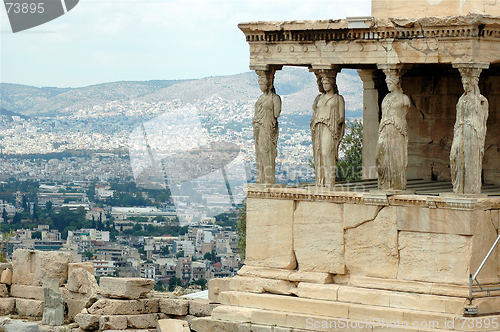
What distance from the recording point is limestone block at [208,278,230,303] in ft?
54.1

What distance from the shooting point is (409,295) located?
1351cm

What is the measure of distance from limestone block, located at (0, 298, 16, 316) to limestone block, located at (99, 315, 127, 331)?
247 centimetres

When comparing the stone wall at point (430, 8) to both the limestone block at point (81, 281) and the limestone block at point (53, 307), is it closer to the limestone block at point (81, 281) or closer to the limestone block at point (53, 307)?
the limestone block at point (81, 281)

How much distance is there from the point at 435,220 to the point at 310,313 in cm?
210

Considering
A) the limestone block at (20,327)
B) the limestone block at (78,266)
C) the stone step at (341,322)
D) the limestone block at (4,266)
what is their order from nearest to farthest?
the stone step at (341,322), the limestone block at (20,327), the limestone block at (78,266), the limestone block at (4,266)

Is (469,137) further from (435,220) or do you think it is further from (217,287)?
(217,287)

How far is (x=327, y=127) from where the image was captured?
1448cm

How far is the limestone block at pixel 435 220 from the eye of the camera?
43.5ft

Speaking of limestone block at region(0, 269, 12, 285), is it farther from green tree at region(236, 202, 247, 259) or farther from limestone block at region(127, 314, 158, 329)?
green tree at region(236, 202, 247, 259)

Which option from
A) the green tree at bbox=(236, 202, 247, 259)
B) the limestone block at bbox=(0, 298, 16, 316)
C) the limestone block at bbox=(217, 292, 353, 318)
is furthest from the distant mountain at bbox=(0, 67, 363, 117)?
the limestone block at bbox=(217, 292, 353, 318)

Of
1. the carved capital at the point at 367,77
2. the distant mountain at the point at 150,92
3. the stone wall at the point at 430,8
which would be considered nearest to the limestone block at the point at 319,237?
the stone wall at the point at 430,8

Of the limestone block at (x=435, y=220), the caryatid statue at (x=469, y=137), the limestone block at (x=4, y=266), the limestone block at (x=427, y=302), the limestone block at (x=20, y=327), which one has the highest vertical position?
the caryatid statue at (x=469, y=137)

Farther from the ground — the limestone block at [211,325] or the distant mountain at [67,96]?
the distant mountain at [67,96]

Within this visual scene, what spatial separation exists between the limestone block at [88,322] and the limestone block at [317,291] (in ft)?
11.3
